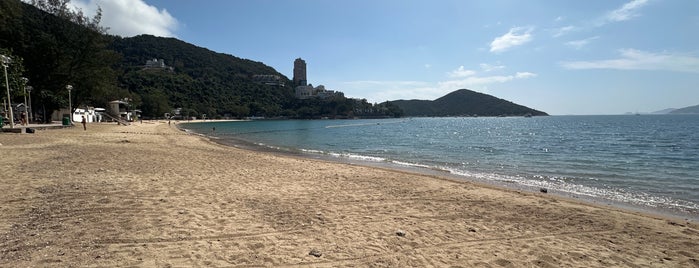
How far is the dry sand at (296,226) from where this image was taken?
16.1ft

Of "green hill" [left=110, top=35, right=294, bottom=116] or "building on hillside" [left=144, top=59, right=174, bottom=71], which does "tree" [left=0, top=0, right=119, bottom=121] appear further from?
"building on hillside" [left=144, top=59, right=174, bottom=71]

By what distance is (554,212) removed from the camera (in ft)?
27.7

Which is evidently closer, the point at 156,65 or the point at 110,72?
the point at 110,72

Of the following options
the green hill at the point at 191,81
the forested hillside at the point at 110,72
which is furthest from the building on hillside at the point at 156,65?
the forested hillside at the point at 110,72

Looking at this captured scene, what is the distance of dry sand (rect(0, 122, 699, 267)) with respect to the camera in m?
4.90

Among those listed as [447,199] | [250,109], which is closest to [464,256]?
[447,199]

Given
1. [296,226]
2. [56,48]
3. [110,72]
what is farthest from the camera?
[110,72]

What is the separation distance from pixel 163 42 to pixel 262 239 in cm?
21610

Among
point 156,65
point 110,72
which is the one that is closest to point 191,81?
point 156,65

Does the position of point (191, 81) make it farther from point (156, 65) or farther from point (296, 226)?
point (296, 226)

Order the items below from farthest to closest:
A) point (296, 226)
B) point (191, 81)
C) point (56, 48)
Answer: point (191, 81) → point (56, 48) → point (296, 226)

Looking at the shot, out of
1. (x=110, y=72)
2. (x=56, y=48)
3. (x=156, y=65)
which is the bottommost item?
(x=110, y=72)

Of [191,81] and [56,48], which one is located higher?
[191,81]

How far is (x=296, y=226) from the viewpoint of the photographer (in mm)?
6391
